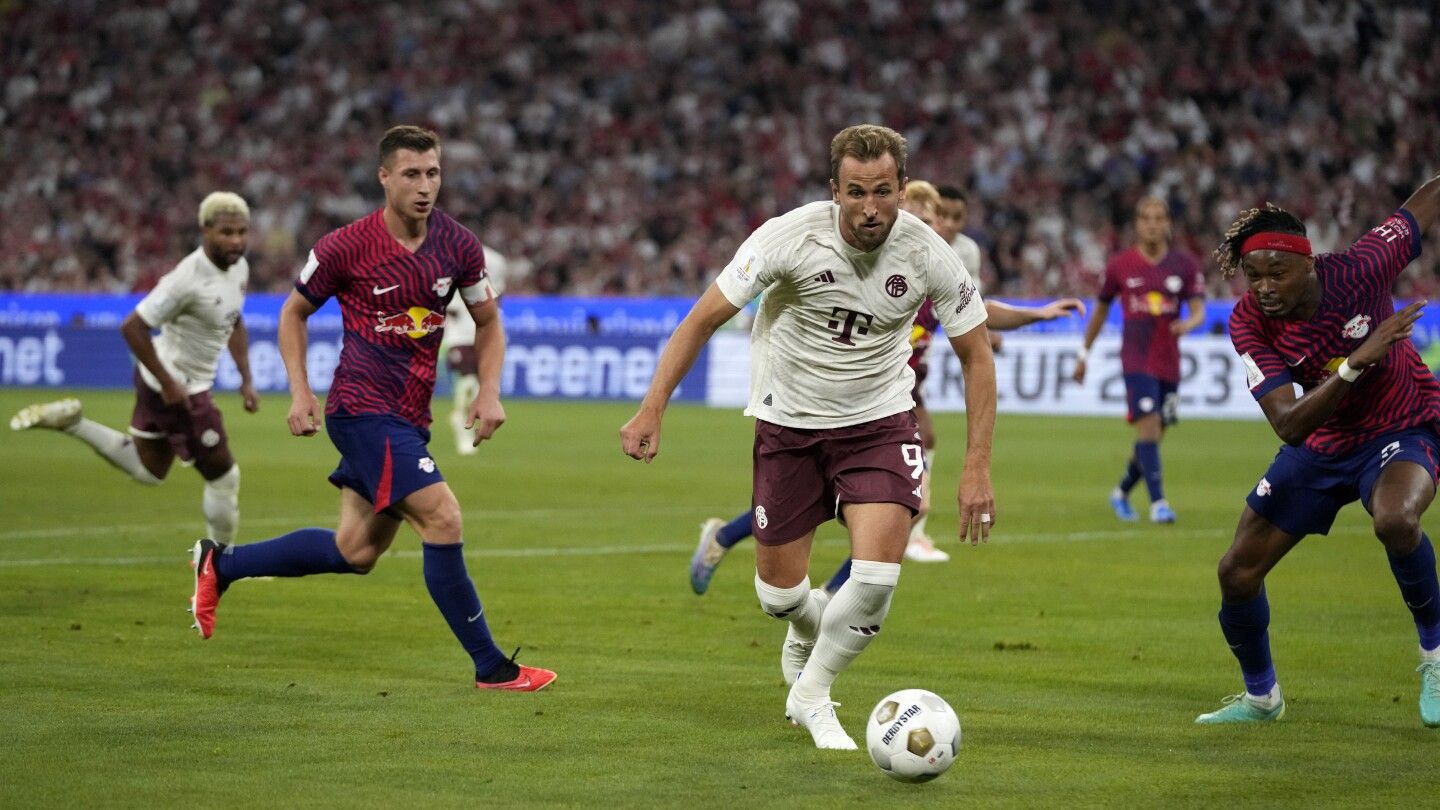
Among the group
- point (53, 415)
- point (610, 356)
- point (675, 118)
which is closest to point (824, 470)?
point (53, 415)

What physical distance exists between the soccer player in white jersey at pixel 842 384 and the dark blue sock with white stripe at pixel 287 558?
217 cm

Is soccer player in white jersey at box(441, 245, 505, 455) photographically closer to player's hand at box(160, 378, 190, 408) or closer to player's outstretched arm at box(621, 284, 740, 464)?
player's hand at box(160, 378, 190, 408)

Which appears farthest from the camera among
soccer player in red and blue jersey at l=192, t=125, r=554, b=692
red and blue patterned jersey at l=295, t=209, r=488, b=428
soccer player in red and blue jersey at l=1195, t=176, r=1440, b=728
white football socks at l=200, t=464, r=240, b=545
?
white football socks at l=200, t=464, r=240, b=545

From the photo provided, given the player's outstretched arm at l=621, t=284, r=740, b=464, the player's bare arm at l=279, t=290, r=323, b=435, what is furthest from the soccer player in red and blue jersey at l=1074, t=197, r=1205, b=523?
the player's outstretched arm at l=621, t=284, r=740, b=464

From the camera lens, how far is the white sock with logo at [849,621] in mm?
6645

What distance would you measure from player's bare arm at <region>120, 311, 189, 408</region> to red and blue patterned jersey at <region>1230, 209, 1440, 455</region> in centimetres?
644

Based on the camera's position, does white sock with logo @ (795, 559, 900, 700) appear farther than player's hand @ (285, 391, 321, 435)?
No

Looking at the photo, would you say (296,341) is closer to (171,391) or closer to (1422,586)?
(171,391)

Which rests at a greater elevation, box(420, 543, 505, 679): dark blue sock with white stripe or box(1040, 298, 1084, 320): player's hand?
box(1040, 298, 1084, 320): player's hand

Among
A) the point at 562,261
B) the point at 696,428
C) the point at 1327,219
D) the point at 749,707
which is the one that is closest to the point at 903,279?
the point at 749,707

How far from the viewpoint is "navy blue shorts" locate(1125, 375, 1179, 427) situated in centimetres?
1534

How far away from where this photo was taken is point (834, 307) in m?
6.81

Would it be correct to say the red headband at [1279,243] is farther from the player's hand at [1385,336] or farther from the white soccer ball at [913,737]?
the white soccer ball at [913,737]

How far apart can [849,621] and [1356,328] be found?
88.0 inches
